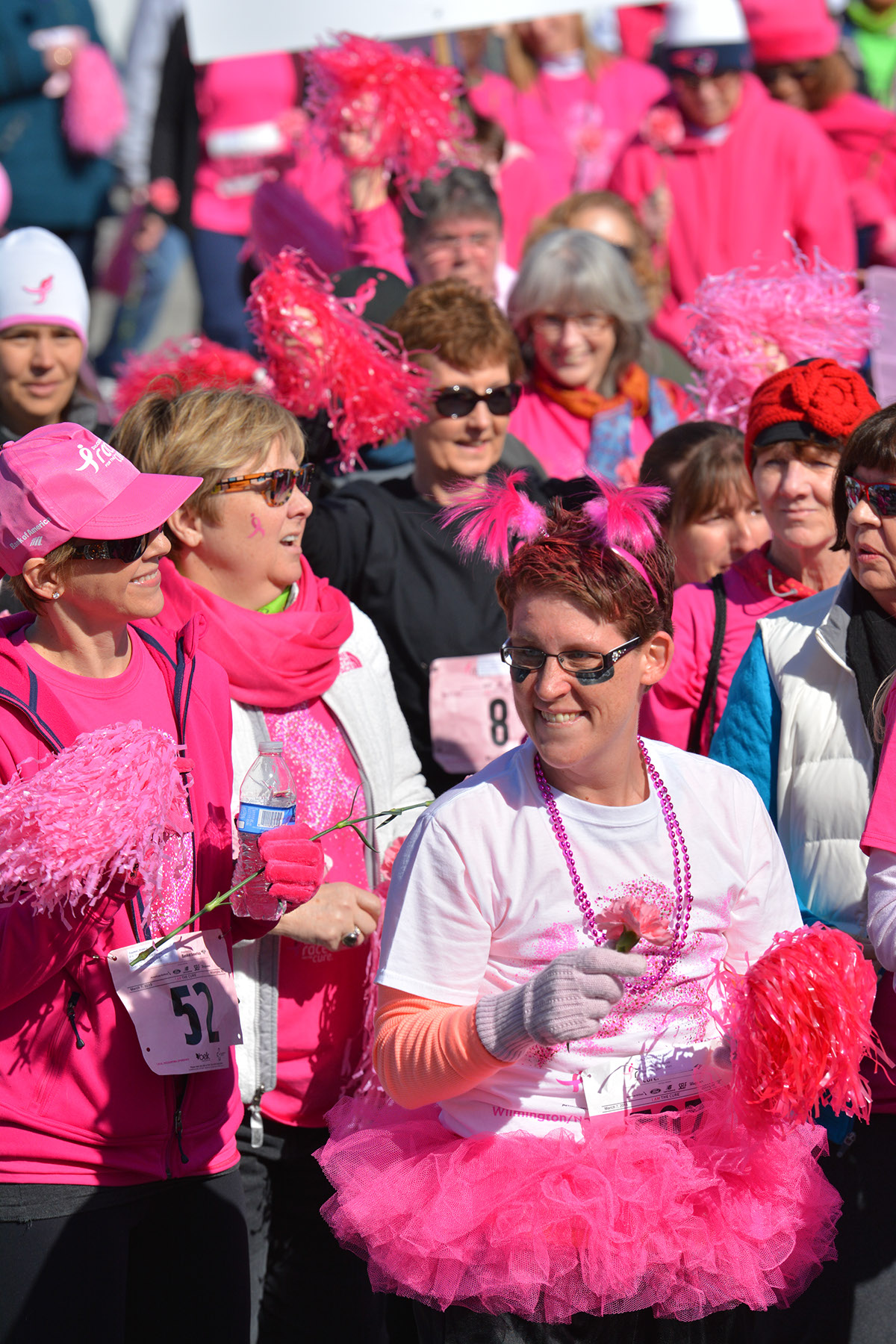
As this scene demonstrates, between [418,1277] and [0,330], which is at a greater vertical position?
[0,330]

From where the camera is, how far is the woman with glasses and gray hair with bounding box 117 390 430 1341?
2.87 metres

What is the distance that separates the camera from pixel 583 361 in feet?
15.4

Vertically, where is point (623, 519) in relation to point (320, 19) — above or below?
below

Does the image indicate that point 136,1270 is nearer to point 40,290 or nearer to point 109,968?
point 109,968

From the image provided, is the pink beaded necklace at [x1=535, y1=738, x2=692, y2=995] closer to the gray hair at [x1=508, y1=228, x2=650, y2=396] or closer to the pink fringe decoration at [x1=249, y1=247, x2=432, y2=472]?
the pink fringe decoration at [x1=249, y1=247, x2=432, y2=472]

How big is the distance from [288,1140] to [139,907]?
0.80 metres

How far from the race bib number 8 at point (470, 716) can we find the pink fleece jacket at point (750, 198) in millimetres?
3250

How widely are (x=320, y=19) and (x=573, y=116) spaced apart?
1879 mm

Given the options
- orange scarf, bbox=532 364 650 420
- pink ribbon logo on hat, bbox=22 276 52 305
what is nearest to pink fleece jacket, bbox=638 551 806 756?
orange scarf, bbox=532 364 650 420

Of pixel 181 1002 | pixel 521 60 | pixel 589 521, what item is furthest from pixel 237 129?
pixel 181 1002

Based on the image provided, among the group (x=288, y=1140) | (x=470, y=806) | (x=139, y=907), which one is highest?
(x=470, y=806)

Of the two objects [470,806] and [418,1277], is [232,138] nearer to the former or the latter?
[470,806]

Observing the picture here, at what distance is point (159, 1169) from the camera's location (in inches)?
94.7

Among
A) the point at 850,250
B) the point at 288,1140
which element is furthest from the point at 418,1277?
the point at 850,250
